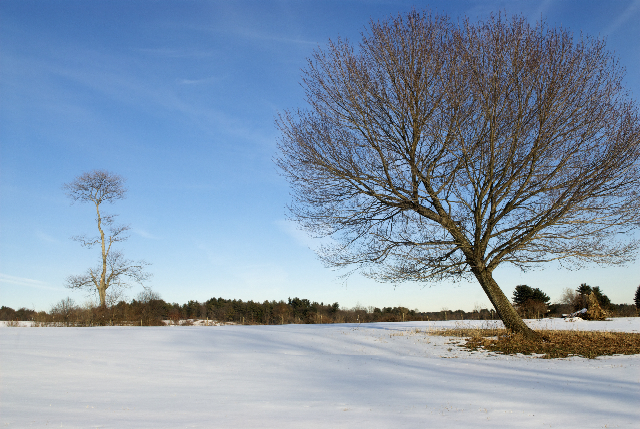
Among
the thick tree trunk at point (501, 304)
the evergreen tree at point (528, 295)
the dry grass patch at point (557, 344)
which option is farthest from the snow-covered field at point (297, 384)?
the evergreen tree at point (528, 295)

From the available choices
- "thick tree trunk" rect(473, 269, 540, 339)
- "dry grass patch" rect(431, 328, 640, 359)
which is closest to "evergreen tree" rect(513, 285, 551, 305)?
"dry grass patch" rect(431, 328, 640, 359)

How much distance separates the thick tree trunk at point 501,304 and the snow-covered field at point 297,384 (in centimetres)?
179

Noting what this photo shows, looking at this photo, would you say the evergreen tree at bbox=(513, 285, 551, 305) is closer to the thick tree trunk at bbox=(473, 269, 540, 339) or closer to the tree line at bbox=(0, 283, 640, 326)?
the tree line at bbox=(0, 283, 640, 326)

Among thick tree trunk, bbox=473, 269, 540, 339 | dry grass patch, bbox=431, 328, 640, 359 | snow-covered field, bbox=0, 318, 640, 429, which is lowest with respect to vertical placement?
snow-covered field, bbox=0, 318, 640, 429

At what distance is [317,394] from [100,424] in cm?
310

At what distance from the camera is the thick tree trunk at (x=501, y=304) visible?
12.0 metres

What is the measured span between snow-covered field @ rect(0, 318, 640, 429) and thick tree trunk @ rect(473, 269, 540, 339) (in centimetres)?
179

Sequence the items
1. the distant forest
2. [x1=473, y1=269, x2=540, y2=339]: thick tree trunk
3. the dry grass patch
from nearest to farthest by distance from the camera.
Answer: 1. the dry grass patch
2. [x1=473, y1=269, x2=540, y2=339]: thick tree trunk
3. the distant forest

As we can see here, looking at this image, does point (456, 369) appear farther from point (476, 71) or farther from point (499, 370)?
point (476, 71)

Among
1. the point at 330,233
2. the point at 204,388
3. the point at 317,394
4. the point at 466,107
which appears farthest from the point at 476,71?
the point at 204,388

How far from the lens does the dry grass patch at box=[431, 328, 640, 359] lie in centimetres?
1066

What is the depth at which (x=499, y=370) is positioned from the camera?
28.9ft

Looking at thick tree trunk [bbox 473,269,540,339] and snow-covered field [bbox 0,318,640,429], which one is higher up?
thick tree trunk [bbox 473,269,540,339]

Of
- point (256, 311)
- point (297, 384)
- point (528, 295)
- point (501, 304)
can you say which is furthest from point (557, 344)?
point (256, 311)
